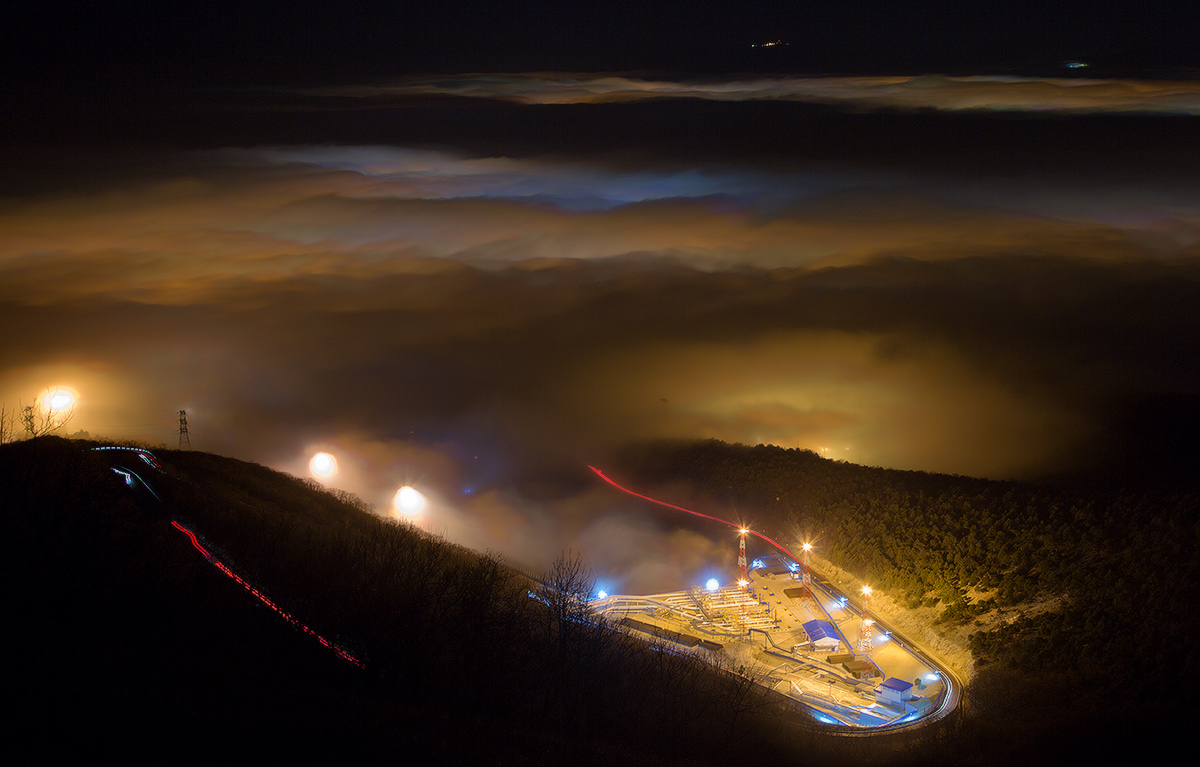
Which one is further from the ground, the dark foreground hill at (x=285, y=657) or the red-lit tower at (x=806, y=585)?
the dark foreground hill at (x=285, y=657)

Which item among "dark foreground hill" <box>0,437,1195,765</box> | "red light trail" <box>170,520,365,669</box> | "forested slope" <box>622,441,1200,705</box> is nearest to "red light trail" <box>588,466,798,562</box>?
"forested slope" <box>622,441,1200,705</box>

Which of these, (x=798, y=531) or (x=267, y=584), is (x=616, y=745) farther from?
(x=798, y=531)

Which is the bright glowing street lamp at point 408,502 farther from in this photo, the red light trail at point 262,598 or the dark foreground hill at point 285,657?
the red light trail at point 262,598

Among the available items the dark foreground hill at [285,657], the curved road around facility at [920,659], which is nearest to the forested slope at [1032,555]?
the curved road around facility at [920,659]

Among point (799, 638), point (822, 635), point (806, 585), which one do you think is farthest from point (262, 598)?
point (806, 585)

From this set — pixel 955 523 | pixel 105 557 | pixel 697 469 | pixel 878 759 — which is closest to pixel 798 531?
pixel 955 523

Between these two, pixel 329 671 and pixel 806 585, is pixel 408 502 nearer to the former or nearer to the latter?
pixel 806 585
